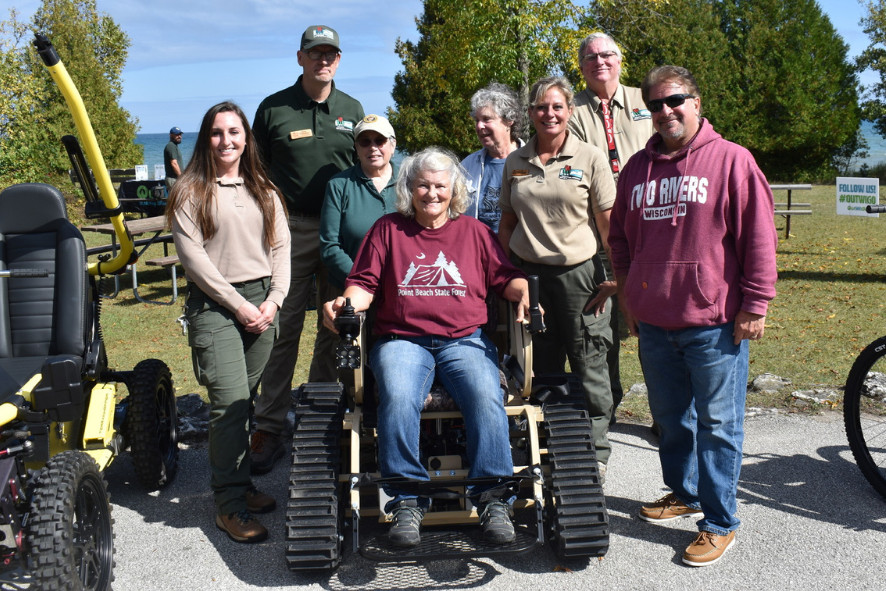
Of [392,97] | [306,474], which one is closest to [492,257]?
[306,474]

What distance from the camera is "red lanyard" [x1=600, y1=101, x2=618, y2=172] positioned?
460 cm

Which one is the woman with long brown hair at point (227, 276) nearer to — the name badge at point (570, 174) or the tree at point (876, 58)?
the name badge at point (570, 174)

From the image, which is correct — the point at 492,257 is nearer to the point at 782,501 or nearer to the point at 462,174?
the point at 462,174

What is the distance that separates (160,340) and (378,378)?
5.47 m

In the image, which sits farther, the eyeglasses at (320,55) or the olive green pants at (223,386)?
the eyeglasses at (320,55)

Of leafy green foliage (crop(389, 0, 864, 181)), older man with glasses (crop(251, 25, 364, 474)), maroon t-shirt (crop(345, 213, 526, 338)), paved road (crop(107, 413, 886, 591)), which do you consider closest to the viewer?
paved road (crop(107, 413, 886, 591))

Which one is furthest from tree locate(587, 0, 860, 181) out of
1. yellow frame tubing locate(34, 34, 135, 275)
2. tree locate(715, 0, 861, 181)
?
yellow frame tubing locate(34, 34, 135, 275)

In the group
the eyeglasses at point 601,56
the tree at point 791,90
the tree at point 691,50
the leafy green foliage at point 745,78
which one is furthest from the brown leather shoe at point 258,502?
the tree at point 791,90

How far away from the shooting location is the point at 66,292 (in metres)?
4.24

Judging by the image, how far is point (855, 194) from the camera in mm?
10664

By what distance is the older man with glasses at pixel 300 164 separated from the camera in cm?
484

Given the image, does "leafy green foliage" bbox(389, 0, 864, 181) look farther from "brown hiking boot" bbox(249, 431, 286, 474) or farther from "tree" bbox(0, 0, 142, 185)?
"brown hiking boot" bbox(249, 431, 286, 474)

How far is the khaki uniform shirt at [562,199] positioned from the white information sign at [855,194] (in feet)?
24.9

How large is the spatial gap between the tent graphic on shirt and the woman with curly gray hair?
89 cm
